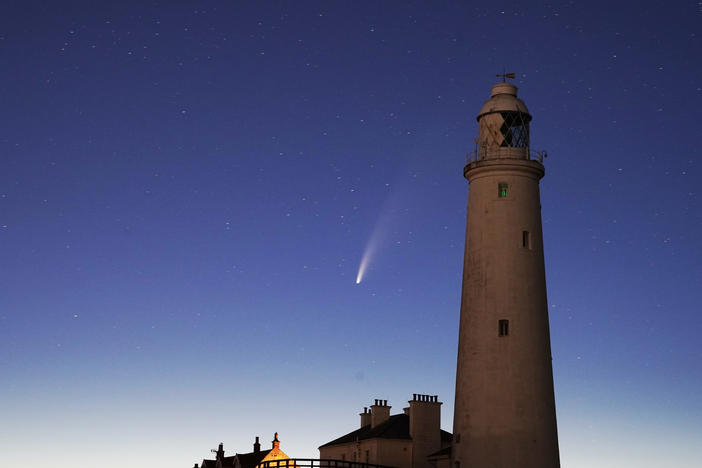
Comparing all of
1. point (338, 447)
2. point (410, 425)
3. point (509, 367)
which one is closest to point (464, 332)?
point (509, 367)

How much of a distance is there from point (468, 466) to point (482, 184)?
1229 cm

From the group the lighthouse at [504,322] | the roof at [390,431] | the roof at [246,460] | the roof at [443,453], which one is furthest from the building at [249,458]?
the lighthouse at [504,322]

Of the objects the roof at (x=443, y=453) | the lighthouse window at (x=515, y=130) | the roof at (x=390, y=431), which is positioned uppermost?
the lighthouse window at (x=515, y=130)

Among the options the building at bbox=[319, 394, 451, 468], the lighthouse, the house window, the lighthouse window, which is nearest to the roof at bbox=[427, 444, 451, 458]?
the building at bbox=[319, 394, 451, 468]

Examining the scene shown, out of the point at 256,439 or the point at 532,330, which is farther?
the point at 256,439

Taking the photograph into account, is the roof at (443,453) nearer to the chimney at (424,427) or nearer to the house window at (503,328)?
the chimney at (424,427)

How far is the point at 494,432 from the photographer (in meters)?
40.3

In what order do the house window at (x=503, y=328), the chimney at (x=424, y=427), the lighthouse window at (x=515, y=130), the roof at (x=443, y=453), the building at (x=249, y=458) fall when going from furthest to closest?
the building at (x=249, y=458)
the chimney at (x=424, y=427)
the roof at (x=443, y=453)
the lighthouse window at (x=515, y=130)
the house window at (x=503, y=328)

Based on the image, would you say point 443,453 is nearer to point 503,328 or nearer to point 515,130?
point 503,328

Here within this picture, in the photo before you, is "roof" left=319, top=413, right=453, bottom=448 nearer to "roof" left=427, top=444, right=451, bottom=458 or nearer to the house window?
"roof" left=427, top=444, right=451, bottom=458

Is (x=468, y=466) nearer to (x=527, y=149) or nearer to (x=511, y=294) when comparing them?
(x=511, y=294)

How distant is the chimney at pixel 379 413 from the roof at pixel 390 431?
350mm

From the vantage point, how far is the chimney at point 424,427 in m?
52.8

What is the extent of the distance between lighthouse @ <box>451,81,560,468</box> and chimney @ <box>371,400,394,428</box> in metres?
15.2
